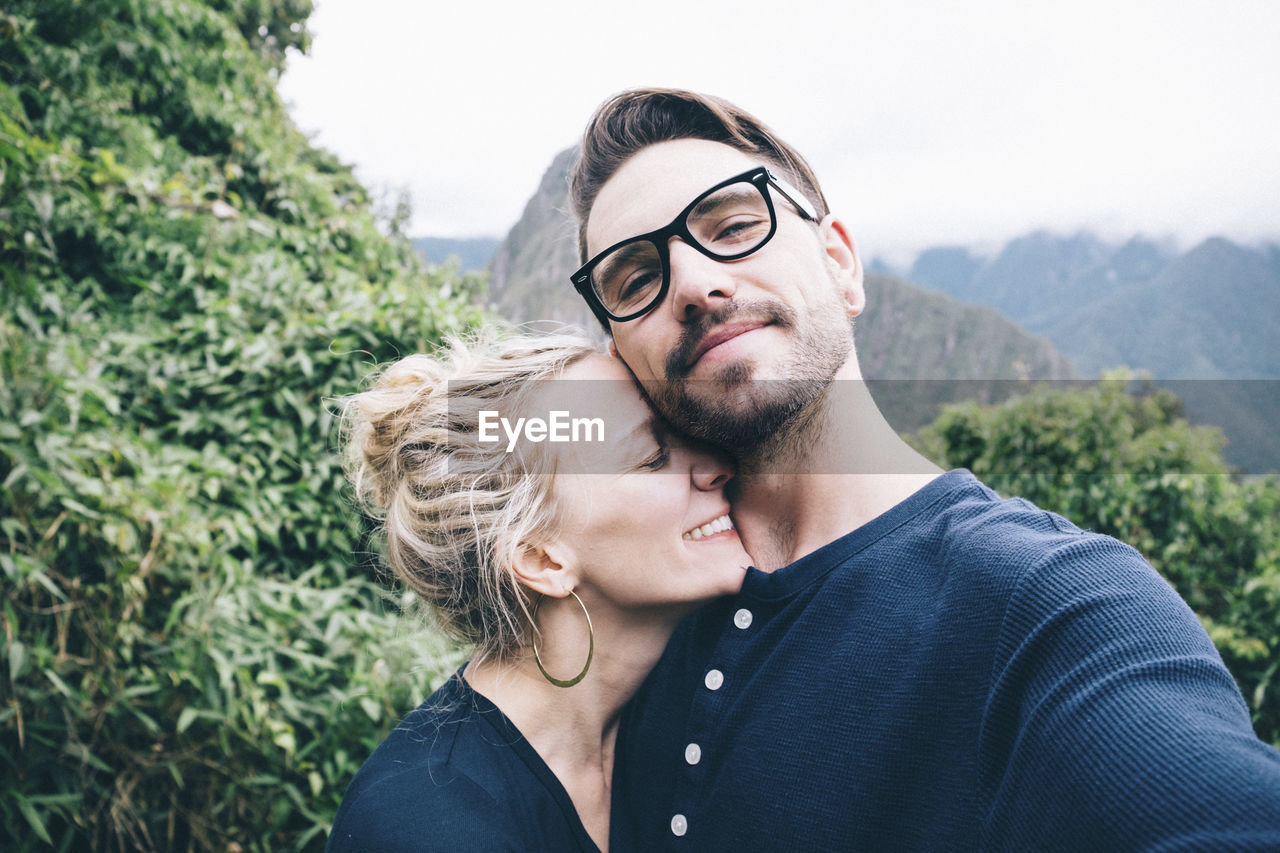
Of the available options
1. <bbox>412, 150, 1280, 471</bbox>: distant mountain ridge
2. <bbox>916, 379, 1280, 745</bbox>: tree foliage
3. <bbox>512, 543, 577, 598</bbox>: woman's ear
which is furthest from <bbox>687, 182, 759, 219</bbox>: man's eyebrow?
<bbox>412, 150, 1280, 471</bbox>: distant mountain ridge

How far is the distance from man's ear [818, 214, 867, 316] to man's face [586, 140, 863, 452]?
0.05m

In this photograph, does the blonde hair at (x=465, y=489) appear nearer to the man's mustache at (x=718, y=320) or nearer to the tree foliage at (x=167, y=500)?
the man's mustache at (x=718, y=320)

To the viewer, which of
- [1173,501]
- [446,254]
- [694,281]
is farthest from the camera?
[446,254]

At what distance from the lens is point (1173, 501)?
407cm

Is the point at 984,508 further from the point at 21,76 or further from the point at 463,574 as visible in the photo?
the point at 21,76

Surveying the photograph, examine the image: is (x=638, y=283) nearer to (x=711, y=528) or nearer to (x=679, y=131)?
(x=679, y=131)

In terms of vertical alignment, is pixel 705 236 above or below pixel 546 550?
above

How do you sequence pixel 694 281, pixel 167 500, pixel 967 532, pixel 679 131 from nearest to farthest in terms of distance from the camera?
1. pixel 967 532
2. pixel 694 281
3. pixel 679 131
4. pixel 167 500

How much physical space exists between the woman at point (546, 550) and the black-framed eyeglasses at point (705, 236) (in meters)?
0.24

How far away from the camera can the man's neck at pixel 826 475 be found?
1622 millimetres

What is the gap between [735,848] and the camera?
4.36 ft

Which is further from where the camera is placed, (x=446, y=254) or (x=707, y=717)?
(x=446, y=254)

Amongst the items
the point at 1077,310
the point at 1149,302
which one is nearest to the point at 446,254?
the point at 1149,302

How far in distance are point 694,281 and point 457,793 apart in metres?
1.11
